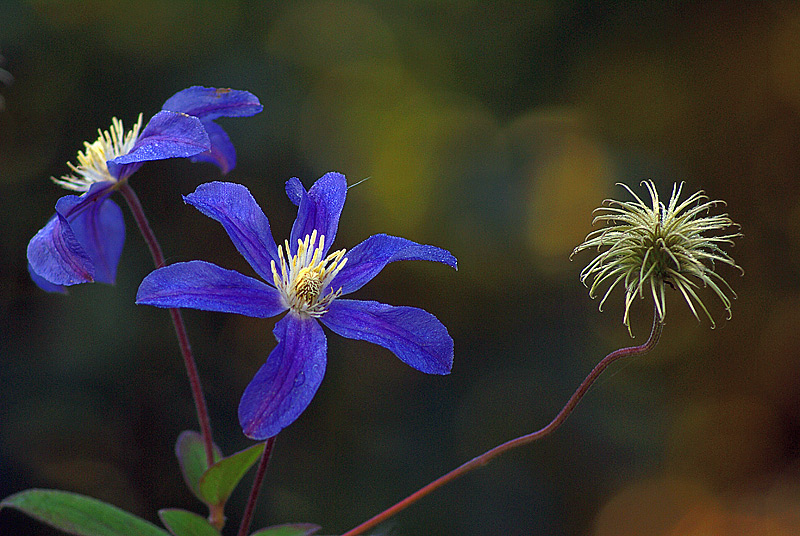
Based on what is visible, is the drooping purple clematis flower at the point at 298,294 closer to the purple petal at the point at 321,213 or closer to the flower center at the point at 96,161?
the purple petal at the point at 321,213

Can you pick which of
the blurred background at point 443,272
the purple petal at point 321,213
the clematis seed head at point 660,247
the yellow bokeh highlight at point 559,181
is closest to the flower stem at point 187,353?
the purple petal at point 321,213

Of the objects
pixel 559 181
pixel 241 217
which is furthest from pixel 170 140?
pixel 559 181

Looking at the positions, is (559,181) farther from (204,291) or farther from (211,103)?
(204,291)

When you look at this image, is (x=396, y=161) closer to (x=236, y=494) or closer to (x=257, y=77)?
(x=257, y=77)

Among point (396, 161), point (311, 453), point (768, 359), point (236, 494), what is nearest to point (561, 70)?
point (396, 161)

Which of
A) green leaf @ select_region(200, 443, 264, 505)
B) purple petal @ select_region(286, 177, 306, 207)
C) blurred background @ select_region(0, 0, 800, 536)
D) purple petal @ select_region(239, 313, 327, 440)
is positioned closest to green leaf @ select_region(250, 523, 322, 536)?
green leaf @ select_region(200, 443, 264, 505)

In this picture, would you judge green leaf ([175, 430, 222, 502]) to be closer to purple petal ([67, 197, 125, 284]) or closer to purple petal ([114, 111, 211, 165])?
purple petal ([67, 197, 125, 284])
